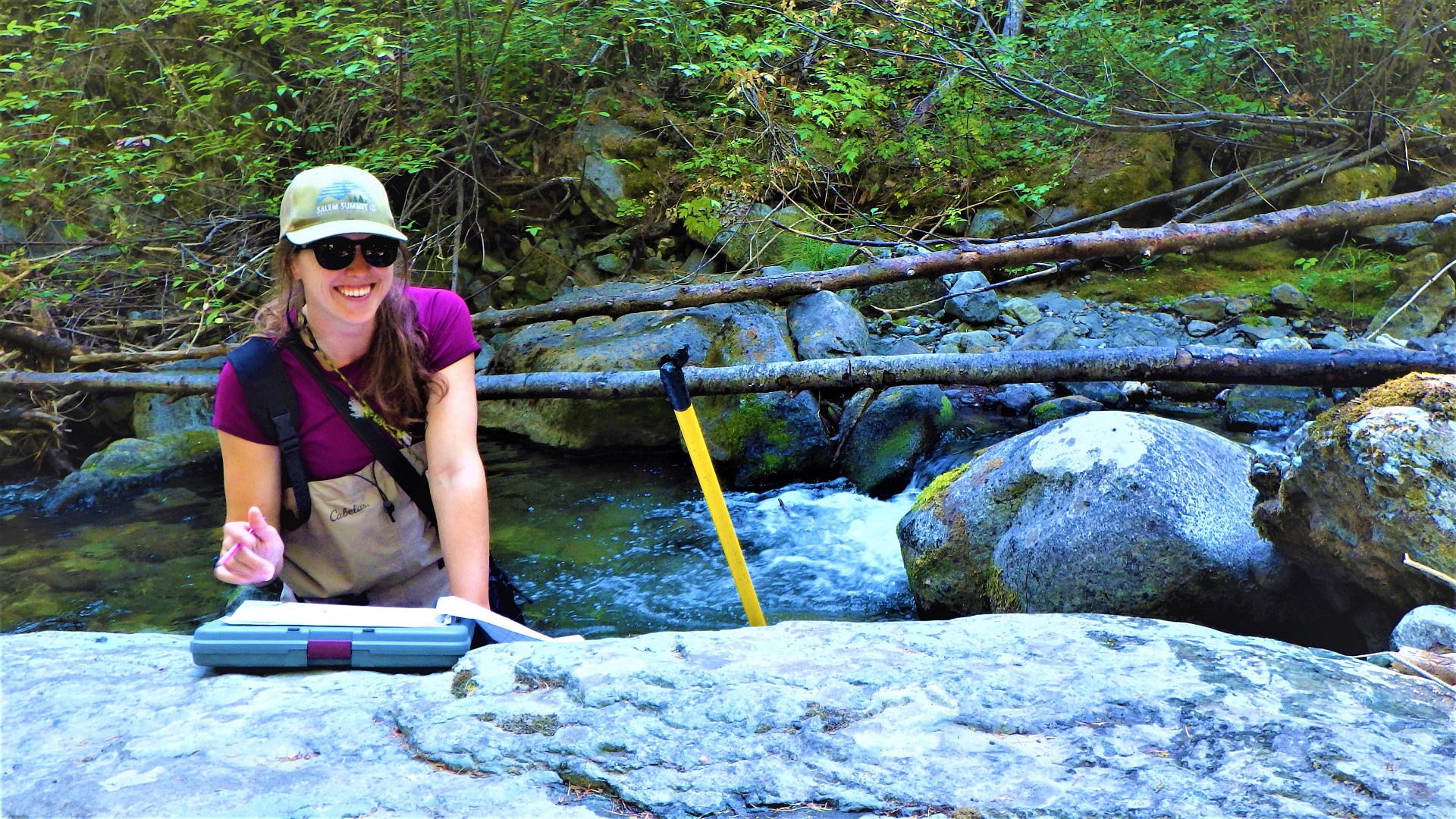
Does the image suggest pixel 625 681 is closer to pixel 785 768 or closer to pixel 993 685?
pixel 785 768

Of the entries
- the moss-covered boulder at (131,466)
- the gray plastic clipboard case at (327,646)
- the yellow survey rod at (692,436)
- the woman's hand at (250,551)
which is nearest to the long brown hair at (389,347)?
the woman's hand at (250,551)

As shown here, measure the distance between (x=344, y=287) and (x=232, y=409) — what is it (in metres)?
0.45

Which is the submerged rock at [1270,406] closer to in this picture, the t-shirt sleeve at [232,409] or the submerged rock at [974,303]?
the submerged rock at [974,303]

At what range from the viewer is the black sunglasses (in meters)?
2.34

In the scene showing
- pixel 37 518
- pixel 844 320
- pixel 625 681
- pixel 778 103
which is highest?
pixel 778 103

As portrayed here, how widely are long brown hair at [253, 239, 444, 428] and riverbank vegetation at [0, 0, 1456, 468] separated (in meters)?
4.47

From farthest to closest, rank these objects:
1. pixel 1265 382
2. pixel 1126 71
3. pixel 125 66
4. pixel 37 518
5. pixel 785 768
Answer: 1. pixel 125 66
2. pixel 1126 71
3. pixel 37 518
4. pixel 1265 382
5. pixel 785 768

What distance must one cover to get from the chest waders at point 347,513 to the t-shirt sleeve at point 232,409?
0.02 meters

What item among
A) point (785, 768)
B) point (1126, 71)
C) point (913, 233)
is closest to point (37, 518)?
point (785, 768)

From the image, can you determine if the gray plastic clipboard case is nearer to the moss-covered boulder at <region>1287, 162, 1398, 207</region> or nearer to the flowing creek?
the flowing creek

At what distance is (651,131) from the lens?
954cm

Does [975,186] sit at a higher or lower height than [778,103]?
lower

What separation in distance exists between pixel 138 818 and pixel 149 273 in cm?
816

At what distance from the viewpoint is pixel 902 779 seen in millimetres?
1494
